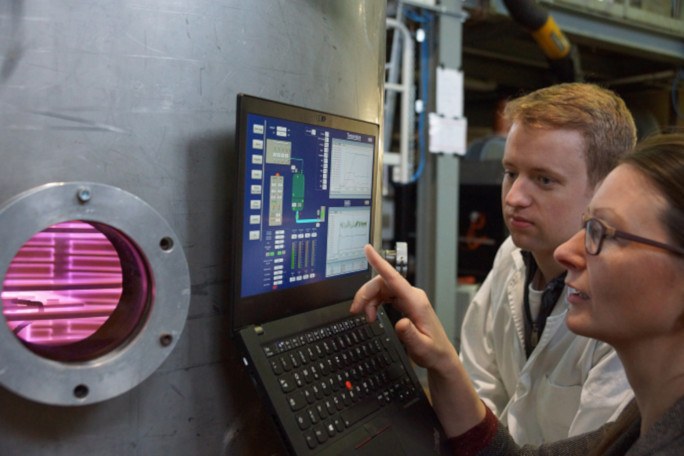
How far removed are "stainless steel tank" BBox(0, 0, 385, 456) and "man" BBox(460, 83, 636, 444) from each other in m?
0.55

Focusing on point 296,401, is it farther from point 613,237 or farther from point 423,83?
point 423,83

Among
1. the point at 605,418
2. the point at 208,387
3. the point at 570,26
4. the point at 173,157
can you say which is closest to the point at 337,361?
the point at 208,387

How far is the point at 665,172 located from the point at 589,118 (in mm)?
460

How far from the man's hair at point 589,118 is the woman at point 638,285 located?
1.11 feet

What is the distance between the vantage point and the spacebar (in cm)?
81

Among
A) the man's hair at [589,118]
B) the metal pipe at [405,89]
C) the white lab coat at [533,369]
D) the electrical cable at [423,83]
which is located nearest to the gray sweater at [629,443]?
the white lab coat at [533,369]

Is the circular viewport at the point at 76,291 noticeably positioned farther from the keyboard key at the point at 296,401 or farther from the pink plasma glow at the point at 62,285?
the keyboard key at the point at 296,401

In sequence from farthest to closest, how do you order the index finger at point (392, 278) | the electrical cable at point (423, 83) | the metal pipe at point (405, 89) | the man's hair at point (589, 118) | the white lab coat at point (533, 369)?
the electrical cable at point (423, 83), the metal pipe at point (405, 89), the man's hair at point (589, 118), the white lab coat at point (533, 369), the index finger at point (392, 278)

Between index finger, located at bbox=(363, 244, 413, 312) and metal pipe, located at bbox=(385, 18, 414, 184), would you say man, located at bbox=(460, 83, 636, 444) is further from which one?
metal pipe, located at bbox=(385, 18, 414, 184)

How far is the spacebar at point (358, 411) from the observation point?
0.81m

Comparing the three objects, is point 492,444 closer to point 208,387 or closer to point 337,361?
point 337,361

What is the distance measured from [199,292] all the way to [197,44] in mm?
266

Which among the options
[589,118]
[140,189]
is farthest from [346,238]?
[589,118]

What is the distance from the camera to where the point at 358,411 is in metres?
0.83
